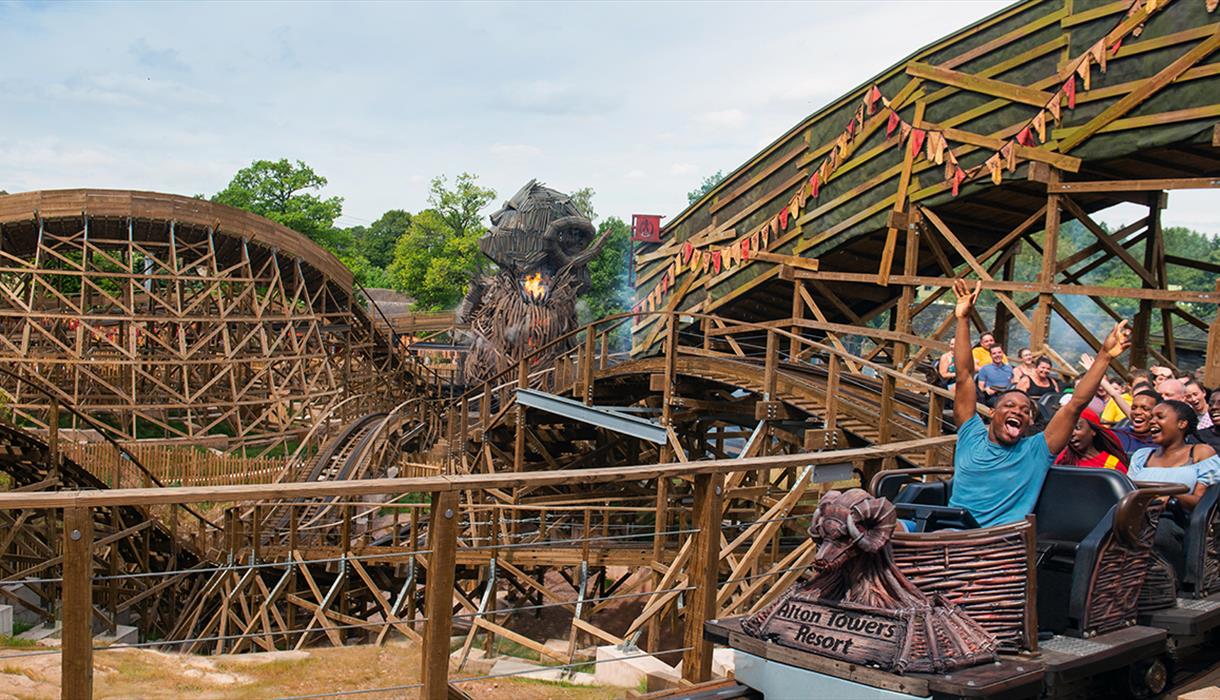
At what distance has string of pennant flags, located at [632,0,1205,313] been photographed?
45.2 feet

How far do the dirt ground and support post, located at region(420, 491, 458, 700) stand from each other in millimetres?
2739

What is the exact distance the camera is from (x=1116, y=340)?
→ 4.91 metres

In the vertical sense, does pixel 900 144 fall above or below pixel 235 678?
above

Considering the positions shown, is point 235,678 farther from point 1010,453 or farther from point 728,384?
point 728,384

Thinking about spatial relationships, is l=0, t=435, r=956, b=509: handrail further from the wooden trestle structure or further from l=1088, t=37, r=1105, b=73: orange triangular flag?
l=1088, t=37, r=1105, b=73: orange triangular flag

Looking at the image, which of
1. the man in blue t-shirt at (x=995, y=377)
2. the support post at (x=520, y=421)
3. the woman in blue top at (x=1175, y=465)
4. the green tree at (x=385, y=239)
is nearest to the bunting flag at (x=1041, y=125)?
the man in blue t-shirt at (x=995, y=377)

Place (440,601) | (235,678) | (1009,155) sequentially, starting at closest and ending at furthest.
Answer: (440,601) < (235,678) < (1009,155)

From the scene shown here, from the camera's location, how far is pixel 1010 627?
4.09 metres

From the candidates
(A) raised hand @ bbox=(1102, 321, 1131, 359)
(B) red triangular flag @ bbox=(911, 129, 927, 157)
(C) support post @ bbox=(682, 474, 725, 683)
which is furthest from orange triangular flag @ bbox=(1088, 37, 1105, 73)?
(C) support post @ bbox=(682, 474, 725, 683)

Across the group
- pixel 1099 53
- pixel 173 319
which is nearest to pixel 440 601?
pixel 1099 53

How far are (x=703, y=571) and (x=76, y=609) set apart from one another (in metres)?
2.34

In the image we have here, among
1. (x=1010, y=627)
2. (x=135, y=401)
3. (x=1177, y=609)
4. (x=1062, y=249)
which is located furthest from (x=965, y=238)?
(x=1062, y=249)

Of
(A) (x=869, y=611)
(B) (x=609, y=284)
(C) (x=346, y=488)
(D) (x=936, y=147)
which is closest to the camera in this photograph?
(C) (x=346, y=488)

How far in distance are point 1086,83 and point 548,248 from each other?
21.5 meters
